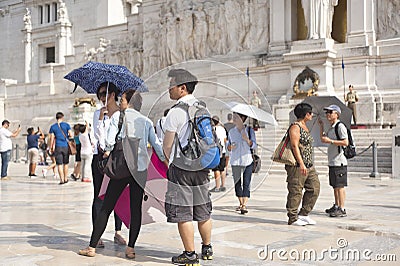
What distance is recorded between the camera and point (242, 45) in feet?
81.0

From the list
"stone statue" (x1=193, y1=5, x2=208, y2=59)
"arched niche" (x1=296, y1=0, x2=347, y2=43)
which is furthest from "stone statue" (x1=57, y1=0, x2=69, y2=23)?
"arched niche" (x1=296, y1=0, x2=347, y2=43)

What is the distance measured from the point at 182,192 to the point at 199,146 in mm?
483

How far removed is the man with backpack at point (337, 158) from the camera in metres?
8.45

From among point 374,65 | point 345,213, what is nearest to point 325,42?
point 374,65

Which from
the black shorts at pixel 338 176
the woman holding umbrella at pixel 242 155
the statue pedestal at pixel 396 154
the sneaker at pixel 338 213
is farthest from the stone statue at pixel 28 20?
the sneaker at pixel 338 213

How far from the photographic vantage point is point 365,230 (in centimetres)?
725

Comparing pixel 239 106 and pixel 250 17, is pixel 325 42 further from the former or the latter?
pixel 239 106

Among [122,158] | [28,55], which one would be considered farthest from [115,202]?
[28,55]

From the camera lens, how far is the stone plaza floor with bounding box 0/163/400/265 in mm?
5742

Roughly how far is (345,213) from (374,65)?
1389 cm

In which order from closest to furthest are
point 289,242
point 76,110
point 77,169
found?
point 289,242
point 77,169
point 76,110

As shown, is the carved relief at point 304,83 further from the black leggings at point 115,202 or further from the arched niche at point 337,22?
the black leggings at point 115,202

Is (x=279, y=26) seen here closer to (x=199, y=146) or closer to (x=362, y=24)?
(x=362, y=24)

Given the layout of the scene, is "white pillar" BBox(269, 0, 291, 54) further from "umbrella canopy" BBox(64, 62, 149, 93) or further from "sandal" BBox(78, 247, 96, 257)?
"sandal" BBox(78, 247, 96, 257)
